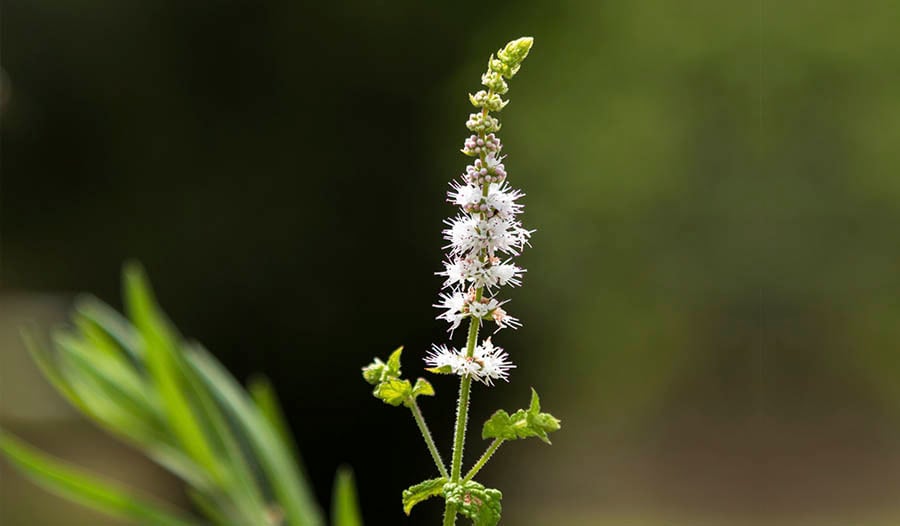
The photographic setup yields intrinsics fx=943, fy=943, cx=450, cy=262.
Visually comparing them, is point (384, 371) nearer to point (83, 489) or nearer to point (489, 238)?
point (489, 238)

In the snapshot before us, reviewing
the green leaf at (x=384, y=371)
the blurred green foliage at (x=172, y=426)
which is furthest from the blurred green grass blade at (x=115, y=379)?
the green leaf at (x=384, y=371)

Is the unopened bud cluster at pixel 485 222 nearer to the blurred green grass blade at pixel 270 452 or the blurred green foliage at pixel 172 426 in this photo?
the blurred green foliage at pixel 172 426

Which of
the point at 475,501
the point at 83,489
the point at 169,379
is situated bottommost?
the point at 475,501

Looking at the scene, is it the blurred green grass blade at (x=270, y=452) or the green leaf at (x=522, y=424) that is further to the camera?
the blurred green grass blade at (x=270, y=452)

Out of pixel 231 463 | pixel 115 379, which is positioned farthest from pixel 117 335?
pixel 231 463

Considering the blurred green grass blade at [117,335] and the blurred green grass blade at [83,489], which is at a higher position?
the blurred green grass blade at [117,335]

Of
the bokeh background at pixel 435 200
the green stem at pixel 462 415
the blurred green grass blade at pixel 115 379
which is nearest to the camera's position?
the green stem at pixel 462 415

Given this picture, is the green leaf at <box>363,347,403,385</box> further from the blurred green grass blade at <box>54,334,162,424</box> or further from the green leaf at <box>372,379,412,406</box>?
the blurred green grass blade at <box>54,334,162,424</box>
